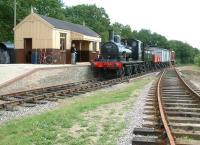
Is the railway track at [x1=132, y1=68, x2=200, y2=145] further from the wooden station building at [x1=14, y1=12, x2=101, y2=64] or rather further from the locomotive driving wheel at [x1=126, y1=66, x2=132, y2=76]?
the wooden station building at [x1=14, y1=12, x2=101, y2=64]

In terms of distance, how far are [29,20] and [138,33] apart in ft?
304

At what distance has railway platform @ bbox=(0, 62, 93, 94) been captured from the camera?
715 inches

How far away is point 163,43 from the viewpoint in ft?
379

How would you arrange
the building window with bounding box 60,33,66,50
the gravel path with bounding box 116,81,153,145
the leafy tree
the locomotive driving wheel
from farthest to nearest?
the leafy tree, the building window with bounding box 60,33,66,50, the locomotive driving wheel, the gravel path with bounding box 116,81,153,145

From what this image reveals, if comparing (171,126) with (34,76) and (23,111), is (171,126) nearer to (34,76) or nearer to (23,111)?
(23,111)

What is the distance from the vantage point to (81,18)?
8231 cm

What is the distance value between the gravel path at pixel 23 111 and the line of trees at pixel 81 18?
3067 centimetres

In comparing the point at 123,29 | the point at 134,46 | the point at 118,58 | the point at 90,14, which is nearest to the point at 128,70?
the point at 118,58

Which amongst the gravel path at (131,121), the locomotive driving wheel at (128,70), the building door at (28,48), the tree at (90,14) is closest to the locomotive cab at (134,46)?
the locomotive driving wheel at (128,70)

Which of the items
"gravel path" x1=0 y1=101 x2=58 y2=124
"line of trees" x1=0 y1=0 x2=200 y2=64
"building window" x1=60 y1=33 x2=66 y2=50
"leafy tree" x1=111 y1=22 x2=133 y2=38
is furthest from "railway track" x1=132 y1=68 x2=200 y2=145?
"leafy tree" x1=111 y1=22 x2=133 y2=38

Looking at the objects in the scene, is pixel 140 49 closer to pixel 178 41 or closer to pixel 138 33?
pixel 138 33

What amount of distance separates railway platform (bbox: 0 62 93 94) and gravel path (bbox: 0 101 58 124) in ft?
13.4

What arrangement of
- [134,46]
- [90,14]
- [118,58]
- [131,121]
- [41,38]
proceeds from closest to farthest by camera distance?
[131,121] → [118,58] → [41,38] → [134,46] → [90,14]

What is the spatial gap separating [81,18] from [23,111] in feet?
234
